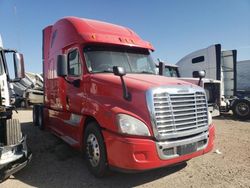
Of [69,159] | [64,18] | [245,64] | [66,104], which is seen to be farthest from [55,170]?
[245,64]

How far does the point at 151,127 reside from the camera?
4191mm

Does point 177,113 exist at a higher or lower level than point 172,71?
lower

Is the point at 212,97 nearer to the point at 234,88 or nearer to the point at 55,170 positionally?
the point at 234,88

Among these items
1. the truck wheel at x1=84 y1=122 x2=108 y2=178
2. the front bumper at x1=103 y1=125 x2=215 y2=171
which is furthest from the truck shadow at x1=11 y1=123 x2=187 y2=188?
the front bumper at x1=103 y1=125 x2=215 y2=171

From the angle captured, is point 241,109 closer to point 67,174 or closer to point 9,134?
point 67,174

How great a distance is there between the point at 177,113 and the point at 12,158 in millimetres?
3003

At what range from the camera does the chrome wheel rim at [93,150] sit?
4832mm

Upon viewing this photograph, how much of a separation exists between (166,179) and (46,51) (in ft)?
19.2

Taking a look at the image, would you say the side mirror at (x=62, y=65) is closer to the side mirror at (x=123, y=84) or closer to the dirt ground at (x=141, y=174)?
the side mirror at (x=123, y=84)

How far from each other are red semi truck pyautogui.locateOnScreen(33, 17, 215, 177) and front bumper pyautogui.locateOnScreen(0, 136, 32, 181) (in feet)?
3.67

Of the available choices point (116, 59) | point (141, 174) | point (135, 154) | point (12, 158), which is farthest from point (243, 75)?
point (12, 158)

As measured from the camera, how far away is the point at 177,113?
4.44 metres

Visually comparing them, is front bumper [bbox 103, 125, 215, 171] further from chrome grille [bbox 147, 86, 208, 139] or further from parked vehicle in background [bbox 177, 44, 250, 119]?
parked vehicle in background [bbox 177, 44, 250, 119]

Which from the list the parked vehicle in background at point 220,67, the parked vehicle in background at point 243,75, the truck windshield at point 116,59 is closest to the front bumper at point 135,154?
the truck windshield at point 116,59
